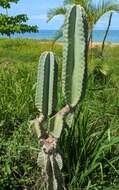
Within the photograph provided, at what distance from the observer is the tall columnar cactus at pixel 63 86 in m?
5.04

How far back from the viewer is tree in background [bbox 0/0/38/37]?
15458mm

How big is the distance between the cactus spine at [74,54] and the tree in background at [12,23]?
10.5 m

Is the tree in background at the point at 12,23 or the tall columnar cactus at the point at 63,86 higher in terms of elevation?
the tall columnar cactus at the point at 63,86

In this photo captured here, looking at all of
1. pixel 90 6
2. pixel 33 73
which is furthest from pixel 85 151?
pixel 90 6

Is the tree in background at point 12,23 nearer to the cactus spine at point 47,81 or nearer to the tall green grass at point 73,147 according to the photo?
the tall green grass at point 73,147

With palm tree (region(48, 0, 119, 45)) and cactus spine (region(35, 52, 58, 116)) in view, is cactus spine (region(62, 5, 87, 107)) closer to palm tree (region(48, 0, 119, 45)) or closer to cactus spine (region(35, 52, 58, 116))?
cactus spine (region(35, 52, 58, 116))

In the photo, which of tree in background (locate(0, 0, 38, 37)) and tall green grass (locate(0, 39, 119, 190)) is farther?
tree in background (locate(0, 0, 38, 37))

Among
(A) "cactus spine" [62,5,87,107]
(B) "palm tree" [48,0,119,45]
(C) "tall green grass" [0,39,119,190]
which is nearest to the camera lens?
(A) "cactus spine" [62,5,87,107]

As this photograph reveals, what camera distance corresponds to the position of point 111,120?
7062 millimetres

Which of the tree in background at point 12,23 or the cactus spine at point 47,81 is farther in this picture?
the tree in background at point 12,23

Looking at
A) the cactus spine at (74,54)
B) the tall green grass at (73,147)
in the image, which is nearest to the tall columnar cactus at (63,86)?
the cactus spine at (74,54)

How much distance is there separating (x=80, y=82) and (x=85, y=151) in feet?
3.84

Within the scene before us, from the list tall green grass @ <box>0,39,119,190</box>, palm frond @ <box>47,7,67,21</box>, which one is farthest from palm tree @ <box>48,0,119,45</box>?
tall green grass @ <box>0,39,119,190</box>

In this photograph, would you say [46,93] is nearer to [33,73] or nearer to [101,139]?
[101,139]
